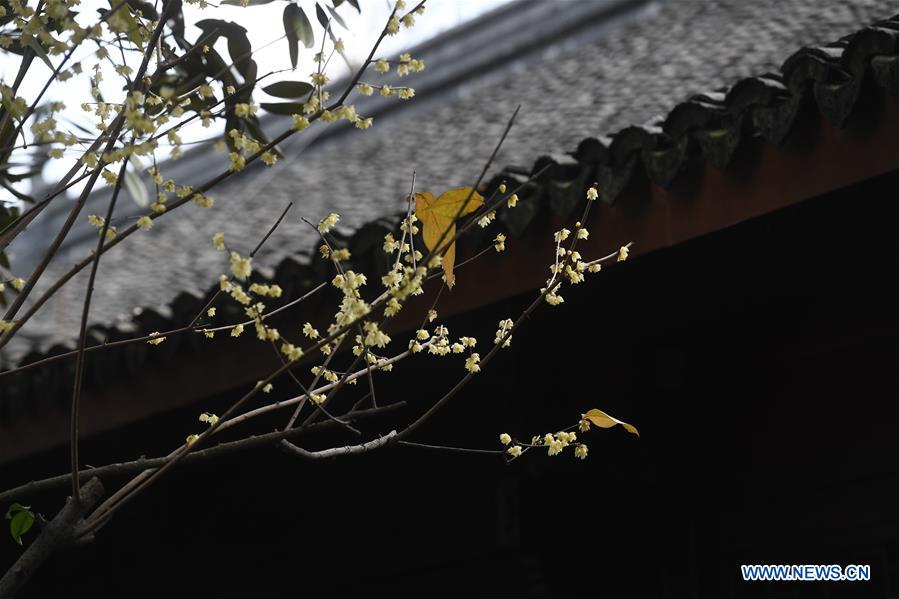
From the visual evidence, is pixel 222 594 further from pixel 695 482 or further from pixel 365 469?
A: pixel 695 482

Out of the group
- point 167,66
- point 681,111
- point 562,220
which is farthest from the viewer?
point 562,220

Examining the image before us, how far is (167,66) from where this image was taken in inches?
61.6

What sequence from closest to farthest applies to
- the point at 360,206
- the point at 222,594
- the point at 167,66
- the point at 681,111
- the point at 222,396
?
the point at 167,66 → the point at 681,111 → the point at 222,396 → the point at 222,594 → the point at 360,206

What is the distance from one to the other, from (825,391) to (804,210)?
744 millimetres

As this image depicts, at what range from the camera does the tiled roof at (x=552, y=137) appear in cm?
188

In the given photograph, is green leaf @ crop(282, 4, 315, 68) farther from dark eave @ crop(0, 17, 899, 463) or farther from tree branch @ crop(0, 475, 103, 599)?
tree branch @ crop(0, 475, 103, 599)

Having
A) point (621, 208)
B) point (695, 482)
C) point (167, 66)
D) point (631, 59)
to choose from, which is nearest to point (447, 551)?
point (695, 482)

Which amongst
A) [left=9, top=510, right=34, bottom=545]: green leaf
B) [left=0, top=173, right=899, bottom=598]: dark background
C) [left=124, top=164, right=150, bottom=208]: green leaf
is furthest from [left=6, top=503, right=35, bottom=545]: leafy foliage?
[left=0, top=173, right=899, bottom=598]: dark background

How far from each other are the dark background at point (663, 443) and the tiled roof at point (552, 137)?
25 centimetres

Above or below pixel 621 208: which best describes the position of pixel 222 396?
below

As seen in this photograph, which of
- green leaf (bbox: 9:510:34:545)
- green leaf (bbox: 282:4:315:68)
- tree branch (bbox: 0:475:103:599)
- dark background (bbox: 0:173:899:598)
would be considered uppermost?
green leaf (bbox: 282:4:315:68)

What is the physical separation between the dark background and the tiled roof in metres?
0.25

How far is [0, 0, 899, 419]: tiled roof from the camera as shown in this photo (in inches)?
74.1

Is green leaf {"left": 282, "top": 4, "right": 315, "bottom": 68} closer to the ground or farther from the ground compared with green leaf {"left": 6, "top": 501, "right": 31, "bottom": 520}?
farther from the ground
